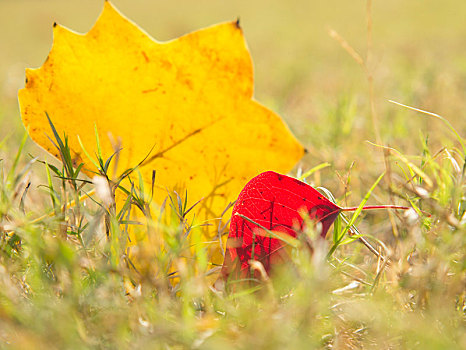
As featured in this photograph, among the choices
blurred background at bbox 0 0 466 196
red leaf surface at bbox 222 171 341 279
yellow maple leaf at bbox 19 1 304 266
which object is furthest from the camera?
blurred background at bbox 0 0 466 196

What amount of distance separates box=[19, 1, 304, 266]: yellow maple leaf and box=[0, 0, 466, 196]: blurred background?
7.4 inches

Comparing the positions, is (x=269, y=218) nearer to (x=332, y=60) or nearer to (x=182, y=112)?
(x=182, y=112)

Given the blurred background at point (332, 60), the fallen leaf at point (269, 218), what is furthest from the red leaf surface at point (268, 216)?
the blurred background at point (332, 60)

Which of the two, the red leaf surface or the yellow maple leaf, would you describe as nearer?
the red leaf surface

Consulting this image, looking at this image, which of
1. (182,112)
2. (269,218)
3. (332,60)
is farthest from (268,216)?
(332,60)

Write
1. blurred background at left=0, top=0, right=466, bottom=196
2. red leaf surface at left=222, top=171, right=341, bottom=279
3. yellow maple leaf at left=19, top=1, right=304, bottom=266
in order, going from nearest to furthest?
red leaf surface at left=222, top=171, right=341, bottom=279 → yellow maple leaf at left=19, top=1, right=304, bottom=266 → blurred background at left=0, top=0, right=466, bottom=196

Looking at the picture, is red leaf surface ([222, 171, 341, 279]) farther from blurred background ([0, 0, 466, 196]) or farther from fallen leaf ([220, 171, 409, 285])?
blurred background ([0, 0, 466, 196])

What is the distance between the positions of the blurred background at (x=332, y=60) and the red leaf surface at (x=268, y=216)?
0.87ft

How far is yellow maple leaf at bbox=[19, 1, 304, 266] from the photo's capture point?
2.39ft

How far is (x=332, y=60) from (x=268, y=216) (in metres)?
3.16

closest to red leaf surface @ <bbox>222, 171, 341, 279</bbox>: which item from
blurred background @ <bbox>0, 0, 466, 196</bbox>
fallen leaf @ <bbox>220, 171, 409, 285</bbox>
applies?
fallen leaf @ <bbox>220, 171, 409, 285</bbox>

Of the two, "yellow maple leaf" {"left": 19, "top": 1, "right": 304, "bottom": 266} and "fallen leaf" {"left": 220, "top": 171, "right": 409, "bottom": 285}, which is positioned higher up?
"yellow maple leaf" {"left": 19, "top": 1, "right": 304, "bottom": 266}

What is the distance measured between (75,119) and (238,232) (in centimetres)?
31

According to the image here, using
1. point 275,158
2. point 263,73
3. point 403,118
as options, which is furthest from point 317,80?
point 275,158
